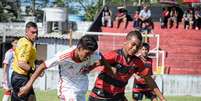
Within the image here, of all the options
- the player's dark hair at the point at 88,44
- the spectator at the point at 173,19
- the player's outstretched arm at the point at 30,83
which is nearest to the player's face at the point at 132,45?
the player's dark hair at the point at 88,44

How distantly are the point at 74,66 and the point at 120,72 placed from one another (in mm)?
642

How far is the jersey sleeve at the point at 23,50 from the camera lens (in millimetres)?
11102

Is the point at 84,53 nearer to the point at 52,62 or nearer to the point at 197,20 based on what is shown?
the point at 52,62

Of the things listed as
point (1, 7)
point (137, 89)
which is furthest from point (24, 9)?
point (137, 89)

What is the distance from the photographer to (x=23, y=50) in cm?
1112

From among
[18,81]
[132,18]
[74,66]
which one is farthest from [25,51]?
[132,18]

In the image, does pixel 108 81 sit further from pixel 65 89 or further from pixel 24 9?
pixel 24 9

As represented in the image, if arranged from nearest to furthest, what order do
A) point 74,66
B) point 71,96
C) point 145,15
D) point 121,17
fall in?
point 74,66
point 71,96
point 145,15
point 121,17

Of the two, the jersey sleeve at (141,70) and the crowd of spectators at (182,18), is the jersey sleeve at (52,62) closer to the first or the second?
the jersey sleeve at (141,70)

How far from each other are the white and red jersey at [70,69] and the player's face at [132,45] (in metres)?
0.42

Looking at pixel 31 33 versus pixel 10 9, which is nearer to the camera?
pixel 31 33

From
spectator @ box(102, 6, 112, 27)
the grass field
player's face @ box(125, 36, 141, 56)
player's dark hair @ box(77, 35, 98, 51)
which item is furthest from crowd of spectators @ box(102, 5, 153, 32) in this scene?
player's dark hair @ box(77, 35, 98, 51)

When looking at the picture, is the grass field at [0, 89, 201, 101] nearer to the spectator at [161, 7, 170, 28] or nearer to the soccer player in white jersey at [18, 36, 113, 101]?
the spectator at [161, 7, 170, 28]

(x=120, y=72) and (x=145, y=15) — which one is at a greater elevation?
(x=120, y=72)
